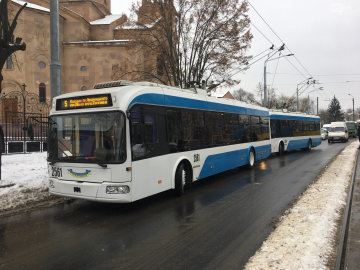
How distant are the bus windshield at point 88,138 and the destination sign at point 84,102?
0.66 feet

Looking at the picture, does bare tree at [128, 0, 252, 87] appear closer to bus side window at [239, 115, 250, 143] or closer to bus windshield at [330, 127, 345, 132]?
bus side window at [239, 115, 250, 143]

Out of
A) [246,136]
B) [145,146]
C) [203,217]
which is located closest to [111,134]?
Result: [145,146]

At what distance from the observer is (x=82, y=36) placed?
42.1 metres

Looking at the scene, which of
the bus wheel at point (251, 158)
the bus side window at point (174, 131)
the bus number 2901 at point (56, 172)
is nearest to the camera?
the bus number 2901 at point (56, 172)

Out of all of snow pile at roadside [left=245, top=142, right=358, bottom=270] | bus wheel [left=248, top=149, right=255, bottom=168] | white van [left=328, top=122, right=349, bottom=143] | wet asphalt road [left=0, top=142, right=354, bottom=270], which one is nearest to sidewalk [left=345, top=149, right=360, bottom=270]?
snow pile at roadside [left=245, top=142, right=358, bottom=270]

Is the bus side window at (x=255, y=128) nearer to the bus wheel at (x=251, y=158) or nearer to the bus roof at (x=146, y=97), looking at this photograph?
the bus wheel at (x=251, y=158)

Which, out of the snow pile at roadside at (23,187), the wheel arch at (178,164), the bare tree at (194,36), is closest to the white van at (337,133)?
the bare tree at (194,36)

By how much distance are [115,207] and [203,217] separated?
7.63 feet

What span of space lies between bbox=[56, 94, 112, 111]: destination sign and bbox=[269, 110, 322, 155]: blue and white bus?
1456 cm

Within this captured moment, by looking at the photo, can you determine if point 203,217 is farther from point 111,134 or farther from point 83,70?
point 83,70

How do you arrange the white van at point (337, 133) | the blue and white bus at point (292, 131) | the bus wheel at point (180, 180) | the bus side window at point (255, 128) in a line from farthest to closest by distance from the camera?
the white van at point (337, 133), the blue and white bus at point (292, 131), the bus side window at point (255, 128), the bus wheel at point (180, 180)

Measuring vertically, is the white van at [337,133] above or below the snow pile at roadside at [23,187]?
above

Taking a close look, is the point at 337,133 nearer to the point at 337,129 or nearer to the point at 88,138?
the point at 337,129

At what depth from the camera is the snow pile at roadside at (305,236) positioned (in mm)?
4043
